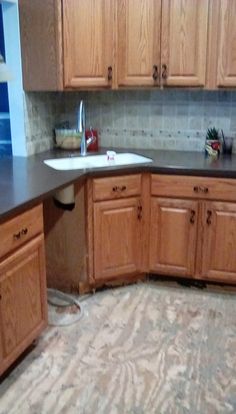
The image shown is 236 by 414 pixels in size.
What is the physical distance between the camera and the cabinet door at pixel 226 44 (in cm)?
260

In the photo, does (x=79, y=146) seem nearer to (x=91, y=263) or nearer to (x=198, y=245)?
(x=91, y=263)

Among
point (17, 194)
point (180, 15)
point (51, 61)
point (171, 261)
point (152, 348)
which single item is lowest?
point (152, 348)

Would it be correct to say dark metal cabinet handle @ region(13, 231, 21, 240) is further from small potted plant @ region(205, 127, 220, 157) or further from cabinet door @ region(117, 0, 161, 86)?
small potted plant @ region(205, 127, 220, 157)

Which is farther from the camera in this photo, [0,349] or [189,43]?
[189,43]

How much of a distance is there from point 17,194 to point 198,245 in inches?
51.1

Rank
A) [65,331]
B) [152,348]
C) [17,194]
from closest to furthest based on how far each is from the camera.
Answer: [17,194]
[152,348]
[65,331]

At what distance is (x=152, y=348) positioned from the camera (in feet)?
7.45

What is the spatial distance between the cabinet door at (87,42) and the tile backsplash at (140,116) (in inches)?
15.1

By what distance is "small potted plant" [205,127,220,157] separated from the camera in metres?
3.00

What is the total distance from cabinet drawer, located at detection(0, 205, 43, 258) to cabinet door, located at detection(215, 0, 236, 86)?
1471 mm

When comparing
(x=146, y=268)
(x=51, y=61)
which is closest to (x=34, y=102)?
(x=51, y=61)

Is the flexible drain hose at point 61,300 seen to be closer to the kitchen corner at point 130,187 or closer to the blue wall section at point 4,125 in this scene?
the kitchen corner at point 130,187

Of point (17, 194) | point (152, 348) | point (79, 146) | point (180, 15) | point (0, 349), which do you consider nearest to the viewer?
point (0, 349)

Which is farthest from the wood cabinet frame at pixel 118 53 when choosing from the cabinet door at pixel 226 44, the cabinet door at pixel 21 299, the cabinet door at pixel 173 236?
the cabinet door at pixel 21 299
